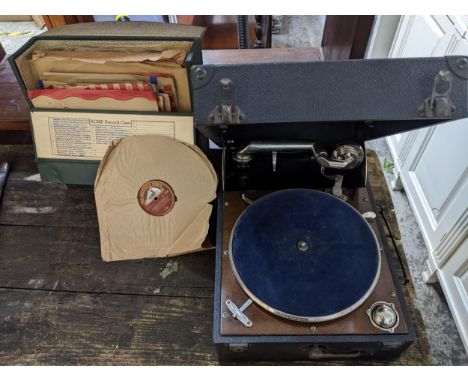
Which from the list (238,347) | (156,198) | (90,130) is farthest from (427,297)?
(90,130)

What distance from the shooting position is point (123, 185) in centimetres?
104

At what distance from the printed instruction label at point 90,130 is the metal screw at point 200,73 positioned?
14.1 inches

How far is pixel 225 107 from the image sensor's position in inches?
30.1

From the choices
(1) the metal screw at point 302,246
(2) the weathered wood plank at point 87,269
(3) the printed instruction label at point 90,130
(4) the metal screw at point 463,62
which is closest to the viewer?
(4) the metal screw at point 463,62

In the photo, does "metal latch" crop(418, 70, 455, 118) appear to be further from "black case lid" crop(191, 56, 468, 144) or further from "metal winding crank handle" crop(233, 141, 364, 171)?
"metal winding crank handle" crop(233, 141, 364, 171)

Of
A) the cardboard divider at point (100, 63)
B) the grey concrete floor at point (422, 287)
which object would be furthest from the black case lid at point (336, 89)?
the grey concrete floor at point (422, 287)

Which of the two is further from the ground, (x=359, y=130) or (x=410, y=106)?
(x=410, y=106)

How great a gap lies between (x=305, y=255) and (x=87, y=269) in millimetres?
609

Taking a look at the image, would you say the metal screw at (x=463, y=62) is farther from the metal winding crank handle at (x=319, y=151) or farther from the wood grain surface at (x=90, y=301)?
the wood grain surface at (x=90, y=301)

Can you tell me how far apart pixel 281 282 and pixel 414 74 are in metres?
0.52

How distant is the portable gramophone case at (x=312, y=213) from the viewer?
0.75 meters

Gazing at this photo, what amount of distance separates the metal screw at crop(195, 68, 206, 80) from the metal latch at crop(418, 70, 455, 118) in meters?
0.45

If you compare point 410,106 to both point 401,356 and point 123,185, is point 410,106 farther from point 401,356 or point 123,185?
point 123,185

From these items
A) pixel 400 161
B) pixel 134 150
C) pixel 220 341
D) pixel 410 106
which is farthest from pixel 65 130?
pixel 400 161
